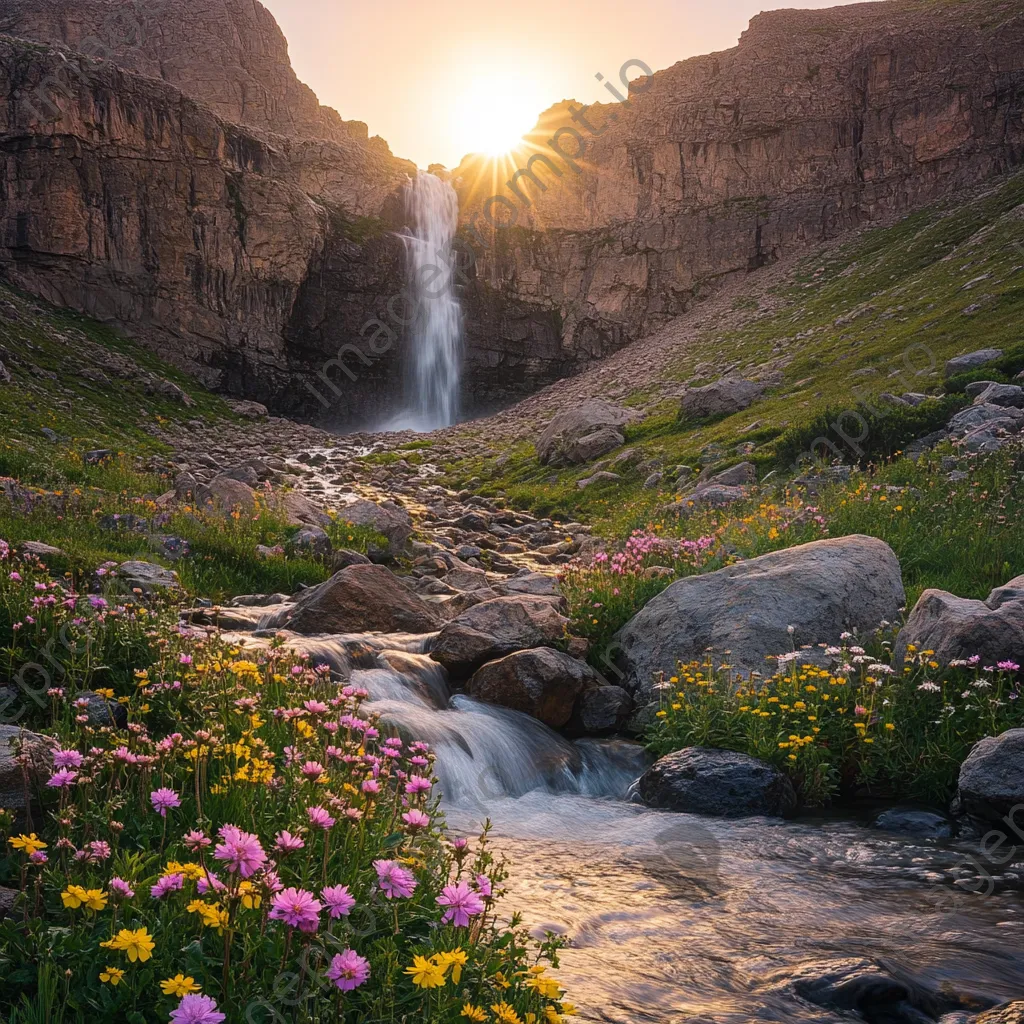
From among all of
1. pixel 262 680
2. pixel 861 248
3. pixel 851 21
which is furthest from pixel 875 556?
pixel 851 21

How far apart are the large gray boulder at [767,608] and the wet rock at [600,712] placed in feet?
0.99

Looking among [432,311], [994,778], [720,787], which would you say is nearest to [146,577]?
[720,787]

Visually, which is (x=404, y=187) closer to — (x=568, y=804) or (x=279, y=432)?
(x=279, y=432)

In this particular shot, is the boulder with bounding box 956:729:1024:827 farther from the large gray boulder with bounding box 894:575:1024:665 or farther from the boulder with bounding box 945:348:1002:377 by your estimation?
the boulder with bounding box 945:348:1002:377

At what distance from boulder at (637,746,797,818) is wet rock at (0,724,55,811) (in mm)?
4805

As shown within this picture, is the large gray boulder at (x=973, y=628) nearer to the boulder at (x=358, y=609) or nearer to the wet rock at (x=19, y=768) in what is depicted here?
the boulder at (x=358, y=609)

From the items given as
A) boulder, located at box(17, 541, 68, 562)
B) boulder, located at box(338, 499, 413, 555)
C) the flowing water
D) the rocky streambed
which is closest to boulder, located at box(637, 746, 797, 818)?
the rocky streambed

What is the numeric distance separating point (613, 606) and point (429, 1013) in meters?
7.97

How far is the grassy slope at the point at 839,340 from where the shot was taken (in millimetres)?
21844

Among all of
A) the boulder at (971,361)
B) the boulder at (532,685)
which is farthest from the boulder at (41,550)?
the boulder at (971,361)

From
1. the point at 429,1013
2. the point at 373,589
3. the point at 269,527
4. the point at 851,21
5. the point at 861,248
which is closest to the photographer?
the point at 429,1013

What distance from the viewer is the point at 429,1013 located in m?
2.51

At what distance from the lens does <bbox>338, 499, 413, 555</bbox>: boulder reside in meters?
15.3

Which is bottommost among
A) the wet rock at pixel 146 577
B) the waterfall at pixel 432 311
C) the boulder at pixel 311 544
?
the wet rock at pixel 146 577
